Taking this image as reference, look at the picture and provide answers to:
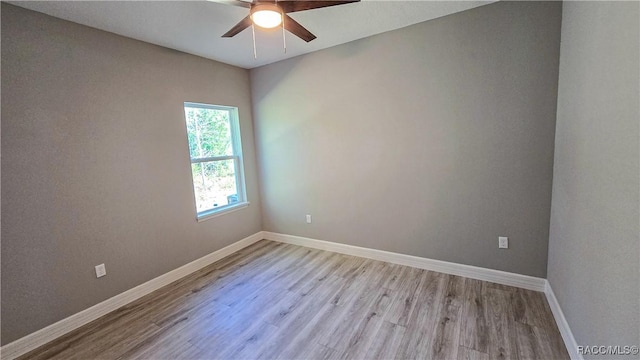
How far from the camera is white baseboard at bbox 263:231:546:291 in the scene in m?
2.44

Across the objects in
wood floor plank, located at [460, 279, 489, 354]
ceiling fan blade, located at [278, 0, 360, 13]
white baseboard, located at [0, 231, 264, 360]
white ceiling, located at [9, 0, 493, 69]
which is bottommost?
wood floor plank, located at [460, 279, 489, 354]

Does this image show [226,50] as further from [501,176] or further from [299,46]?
[501,176]

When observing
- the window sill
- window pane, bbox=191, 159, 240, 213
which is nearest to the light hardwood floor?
the window sill

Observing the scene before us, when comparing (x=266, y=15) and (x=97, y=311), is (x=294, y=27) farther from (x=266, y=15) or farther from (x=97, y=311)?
(x=97, y=311)

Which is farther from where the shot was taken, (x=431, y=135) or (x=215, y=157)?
(x=215, y=157)

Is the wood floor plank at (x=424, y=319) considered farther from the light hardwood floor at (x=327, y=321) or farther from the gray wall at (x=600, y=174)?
the gray wall at (x=600, y=174)

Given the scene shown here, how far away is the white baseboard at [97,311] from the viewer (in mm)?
1970

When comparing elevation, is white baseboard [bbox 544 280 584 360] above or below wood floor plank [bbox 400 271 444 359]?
above

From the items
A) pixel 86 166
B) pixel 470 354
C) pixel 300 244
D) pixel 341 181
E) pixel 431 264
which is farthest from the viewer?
pixel 300 244

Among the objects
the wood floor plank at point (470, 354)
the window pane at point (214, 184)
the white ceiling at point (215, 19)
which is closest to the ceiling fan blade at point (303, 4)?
the white ceiling at point (215, 19)

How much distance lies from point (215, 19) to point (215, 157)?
1722 millimetres

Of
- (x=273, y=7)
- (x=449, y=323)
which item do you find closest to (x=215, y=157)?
(x=273, y=7)

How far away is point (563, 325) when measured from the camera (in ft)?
5.99

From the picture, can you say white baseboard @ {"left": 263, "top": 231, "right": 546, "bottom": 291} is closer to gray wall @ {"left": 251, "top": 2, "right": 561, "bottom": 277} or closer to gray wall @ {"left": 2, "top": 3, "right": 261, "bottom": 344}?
gray wall @ {"left": 251, "top": 2, "right": 561, "bottom": 277}
